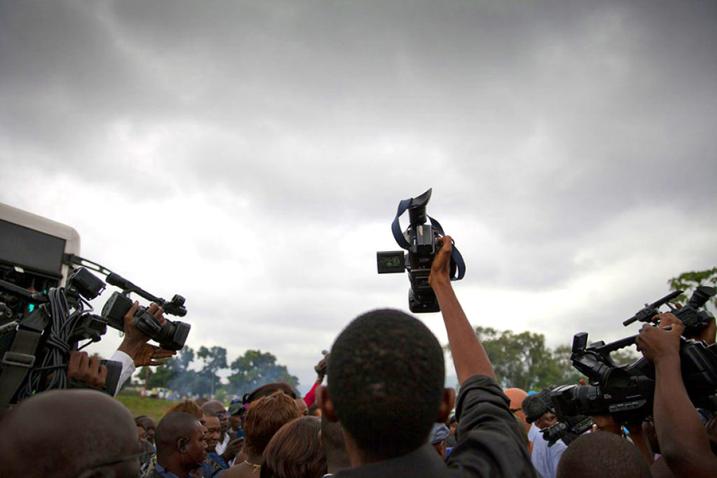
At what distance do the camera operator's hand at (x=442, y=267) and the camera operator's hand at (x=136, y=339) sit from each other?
169cm

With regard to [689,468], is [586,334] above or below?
above

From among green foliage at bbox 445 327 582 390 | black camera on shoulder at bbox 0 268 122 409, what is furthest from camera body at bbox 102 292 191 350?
green foliage at bbox 445 327 582 390

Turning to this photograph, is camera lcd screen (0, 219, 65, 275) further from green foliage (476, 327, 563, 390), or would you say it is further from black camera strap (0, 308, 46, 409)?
green foliage (476, 327, 563, 390)

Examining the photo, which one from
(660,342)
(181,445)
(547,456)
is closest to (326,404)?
(660,342)

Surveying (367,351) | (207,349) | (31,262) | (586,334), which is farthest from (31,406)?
(207,349)

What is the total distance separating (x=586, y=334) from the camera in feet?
A: 11.5

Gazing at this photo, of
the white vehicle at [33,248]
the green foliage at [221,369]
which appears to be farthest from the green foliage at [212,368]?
the white vehicle at [33,248]

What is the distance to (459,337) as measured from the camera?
1902 millimetres

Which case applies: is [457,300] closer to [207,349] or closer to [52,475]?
[52,475]

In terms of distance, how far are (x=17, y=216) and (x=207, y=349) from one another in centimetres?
11900

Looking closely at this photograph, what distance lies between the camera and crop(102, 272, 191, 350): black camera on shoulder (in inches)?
114

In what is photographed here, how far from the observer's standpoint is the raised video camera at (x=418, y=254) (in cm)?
248

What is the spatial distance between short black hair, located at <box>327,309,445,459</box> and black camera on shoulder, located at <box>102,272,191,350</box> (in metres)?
1.92

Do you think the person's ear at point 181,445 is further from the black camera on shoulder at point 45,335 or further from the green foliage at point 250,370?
the green foliage at point 250,370
